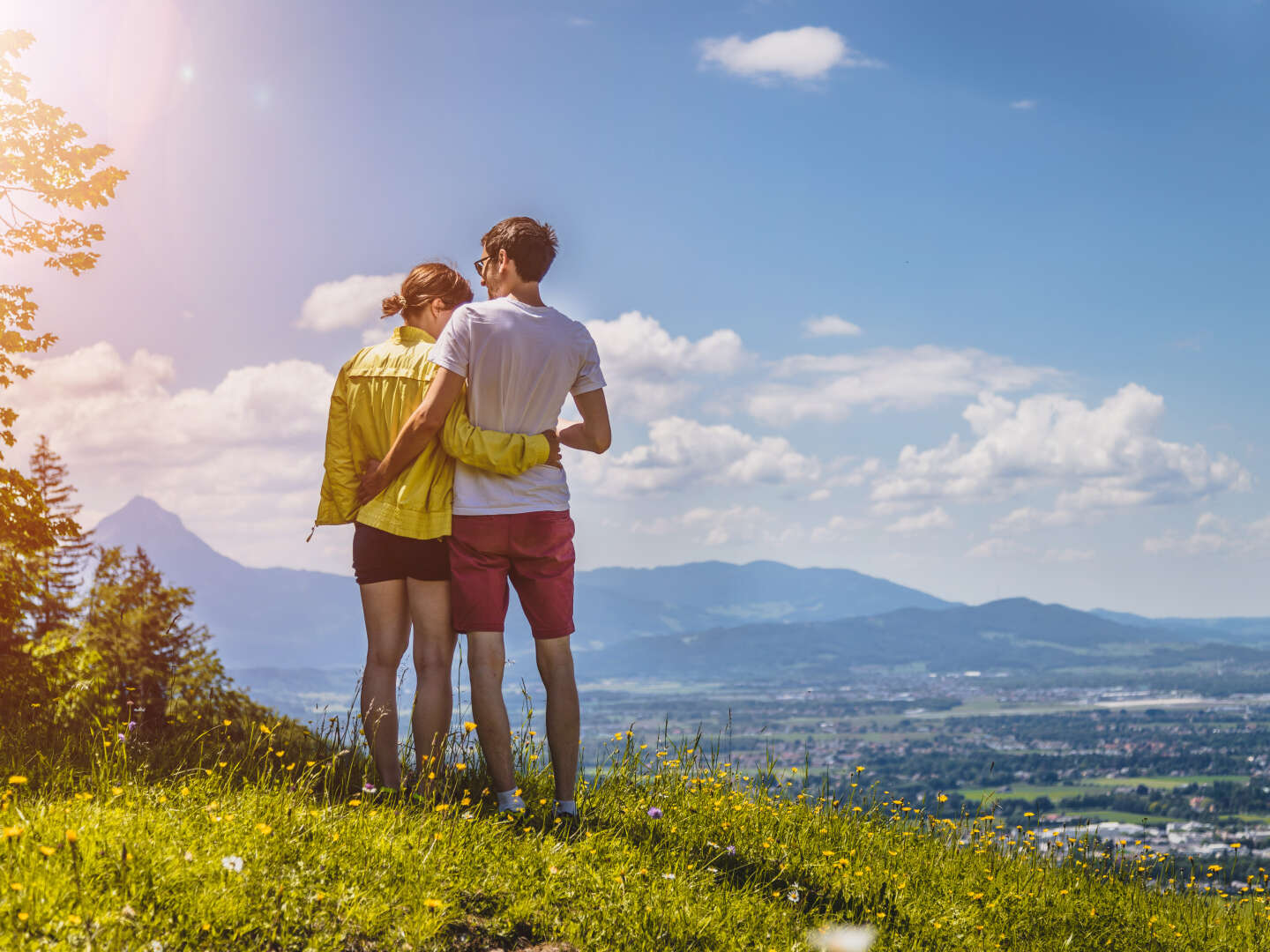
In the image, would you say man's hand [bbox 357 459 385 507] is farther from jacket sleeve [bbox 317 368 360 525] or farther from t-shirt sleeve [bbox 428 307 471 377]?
t-shirt sleeve [bbox 428 307 471 377]

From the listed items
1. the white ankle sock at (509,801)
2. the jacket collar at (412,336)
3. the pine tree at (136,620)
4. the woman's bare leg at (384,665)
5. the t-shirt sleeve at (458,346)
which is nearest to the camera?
the t-shirt sleeve at (458,346)

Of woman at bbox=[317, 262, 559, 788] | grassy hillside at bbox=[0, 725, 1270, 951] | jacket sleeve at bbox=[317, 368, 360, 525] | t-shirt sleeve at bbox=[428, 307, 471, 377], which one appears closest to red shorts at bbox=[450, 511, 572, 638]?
A: woman at bbox=[317, 262, 559, 788]

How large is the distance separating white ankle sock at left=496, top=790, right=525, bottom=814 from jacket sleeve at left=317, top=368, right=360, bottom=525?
151 cm

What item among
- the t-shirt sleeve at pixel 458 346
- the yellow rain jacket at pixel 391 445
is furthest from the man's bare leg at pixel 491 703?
the t-shirt sleeve at pixel 458 346

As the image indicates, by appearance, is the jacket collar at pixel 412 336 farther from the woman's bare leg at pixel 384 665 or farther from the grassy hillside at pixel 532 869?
the grassy hillside at pixel 532 869

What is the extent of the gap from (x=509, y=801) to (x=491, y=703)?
1.55ft

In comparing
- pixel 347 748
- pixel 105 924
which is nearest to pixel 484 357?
pixel 347 748

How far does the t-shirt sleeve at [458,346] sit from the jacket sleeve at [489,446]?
0.21 meters

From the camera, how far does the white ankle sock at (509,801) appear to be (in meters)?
4.72

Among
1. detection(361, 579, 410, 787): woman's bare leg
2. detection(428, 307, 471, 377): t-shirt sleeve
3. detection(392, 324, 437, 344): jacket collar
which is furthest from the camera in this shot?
detection(392, 324, 437, 344): jacket collar

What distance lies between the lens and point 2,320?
34.2 ft

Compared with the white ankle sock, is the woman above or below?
above

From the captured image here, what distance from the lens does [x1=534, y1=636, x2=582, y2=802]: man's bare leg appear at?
15.8ft

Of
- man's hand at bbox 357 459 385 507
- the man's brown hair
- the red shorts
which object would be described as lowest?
the red shorts
